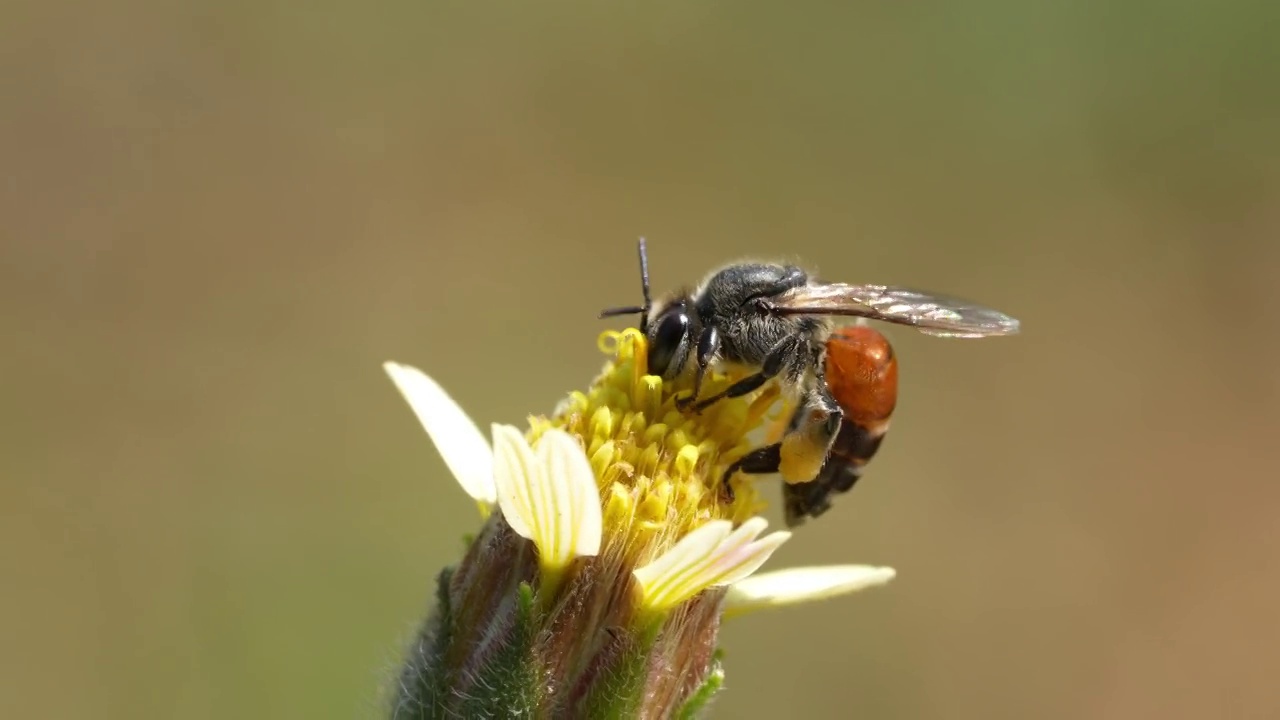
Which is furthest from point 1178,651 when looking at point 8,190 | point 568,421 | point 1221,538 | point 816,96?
point 8,190

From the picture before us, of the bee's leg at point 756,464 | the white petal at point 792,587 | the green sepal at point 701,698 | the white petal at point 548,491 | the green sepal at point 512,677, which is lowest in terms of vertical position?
the green sepal at point 701,698

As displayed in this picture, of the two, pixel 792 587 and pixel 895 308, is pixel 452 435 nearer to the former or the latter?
pixel 792 587

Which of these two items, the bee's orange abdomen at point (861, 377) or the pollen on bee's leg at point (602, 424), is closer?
the pollen on bee's leg at point (602, 424)

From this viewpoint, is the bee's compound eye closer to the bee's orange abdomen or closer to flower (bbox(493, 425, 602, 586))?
the bee's orange abdomen

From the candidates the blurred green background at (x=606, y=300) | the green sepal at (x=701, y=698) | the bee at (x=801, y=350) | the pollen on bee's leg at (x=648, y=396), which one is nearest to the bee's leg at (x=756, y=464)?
the bee at (x=801, y=350)

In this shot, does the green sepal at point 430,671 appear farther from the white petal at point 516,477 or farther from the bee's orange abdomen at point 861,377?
the bee's orange abdomen at point 861,377

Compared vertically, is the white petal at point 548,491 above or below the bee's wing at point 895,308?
below

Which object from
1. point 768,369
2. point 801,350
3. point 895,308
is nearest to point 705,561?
point 768,369
